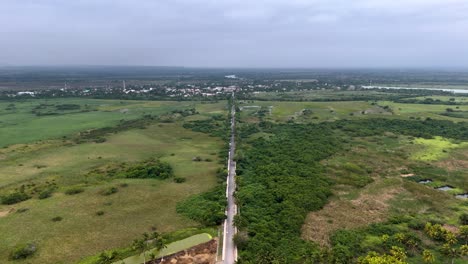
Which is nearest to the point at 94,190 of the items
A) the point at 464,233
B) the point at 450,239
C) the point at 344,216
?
the point at 344,216

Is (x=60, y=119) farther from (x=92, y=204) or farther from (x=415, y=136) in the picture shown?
(x=415, y=136)

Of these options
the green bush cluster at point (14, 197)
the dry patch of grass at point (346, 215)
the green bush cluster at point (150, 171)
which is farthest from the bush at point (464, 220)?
the green bush cluster at point (14, 197)

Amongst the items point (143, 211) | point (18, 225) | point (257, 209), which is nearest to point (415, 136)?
point (257, 209)

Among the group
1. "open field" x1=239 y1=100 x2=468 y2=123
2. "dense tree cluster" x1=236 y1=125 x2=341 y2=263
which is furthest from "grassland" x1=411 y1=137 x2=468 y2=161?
"open field" x1=239 y1=100 x2=468 y2=123

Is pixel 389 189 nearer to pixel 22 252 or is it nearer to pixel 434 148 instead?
pixel 434 148

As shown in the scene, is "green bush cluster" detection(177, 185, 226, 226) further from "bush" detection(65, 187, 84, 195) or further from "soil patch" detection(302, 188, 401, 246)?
"bush" detection(65, 187, 84, 195)
